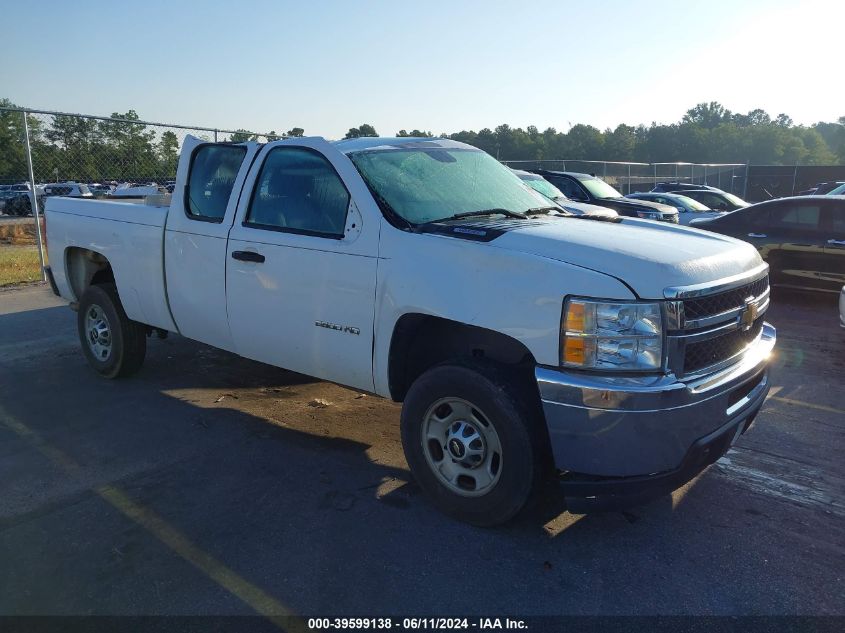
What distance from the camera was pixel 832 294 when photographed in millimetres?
9484

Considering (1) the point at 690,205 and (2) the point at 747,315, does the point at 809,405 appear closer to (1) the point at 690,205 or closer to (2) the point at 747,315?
(2) the point at 747,315

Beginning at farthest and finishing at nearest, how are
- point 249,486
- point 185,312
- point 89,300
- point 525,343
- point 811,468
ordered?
1. point 89,300
2. point 185,312
3. point 811,468
4. point 249,486
5. point 525,343

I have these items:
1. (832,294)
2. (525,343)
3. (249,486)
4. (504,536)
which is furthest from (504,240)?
(832,294)

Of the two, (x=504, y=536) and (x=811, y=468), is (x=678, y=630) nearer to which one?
(x=504, y=536)

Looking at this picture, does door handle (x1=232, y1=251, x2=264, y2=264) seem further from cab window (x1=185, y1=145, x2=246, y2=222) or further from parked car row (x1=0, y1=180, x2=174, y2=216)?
parked car row (x1=0, y1=180, x2=174, y2=216)

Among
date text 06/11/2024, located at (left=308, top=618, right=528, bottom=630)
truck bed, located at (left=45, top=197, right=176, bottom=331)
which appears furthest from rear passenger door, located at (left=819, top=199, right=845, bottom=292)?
truck bed, located at (left=45, top=197, right=176, bottom=331)

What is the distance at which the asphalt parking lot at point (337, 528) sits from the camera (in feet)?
9.87

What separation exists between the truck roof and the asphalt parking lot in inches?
79.9

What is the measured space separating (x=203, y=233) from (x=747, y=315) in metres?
3.59

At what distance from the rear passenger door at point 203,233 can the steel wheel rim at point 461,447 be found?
1.89 meters

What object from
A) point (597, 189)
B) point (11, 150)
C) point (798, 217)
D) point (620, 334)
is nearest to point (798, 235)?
point (798, 217)

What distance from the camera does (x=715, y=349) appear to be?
132 inches

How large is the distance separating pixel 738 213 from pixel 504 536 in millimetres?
8855

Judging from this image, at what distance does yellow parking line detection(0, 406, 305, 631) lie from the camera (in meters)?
A: 2.90
